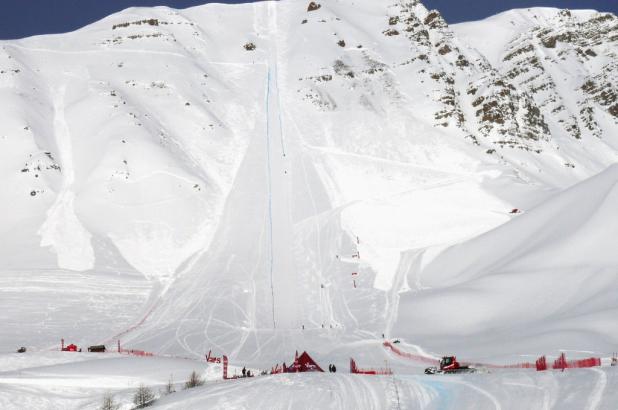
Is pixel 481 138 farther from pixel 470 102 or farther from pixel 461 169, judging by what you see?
pixel 461 169

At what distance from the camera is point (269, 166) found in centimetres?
6025

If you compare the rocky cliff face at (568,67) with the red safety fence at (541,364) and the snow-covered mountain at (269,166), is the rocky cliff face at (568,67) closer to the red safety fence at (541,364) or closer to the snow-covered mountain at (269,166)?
the snow-covered mountain at (269,166)

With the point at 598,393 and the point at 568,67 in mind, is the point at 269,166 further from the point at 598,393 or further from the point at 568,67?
the point at 568,67

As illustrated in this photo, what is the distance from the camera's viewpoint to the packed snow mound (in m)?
22.7

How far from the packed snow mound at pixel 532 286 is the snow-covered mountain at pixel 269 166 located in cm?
37

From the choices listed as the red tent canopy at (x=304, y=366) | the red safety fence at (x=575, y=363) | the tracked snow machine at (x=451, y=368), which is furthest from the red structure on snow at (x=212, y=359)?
the red safety fence at (x=575, y=363)

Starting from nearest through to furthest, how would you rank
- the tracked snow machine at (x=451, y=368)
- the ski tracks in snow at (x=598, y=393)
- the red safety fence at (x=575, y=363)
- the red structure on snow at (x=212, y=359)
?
the ski tracks in snow at (x=598, y=393), the red safety fence at (x=575, y=363), the tracked snow machine at (x=451, y=368), the red structure on snow at (x=212, y=359)

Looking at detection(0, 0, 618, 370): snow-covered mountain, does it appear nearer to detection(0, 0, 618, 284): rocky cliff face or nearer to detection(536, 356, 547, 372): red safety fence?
detection(0, 0, 618, 284): rocky cliff face

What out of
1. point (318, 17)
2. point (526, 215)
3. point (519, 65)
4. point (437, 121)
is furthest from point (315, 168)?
point (519, 65)

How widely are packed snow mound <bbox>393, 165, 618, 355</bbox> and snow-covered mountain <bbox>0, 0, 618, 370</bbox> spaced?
0.37m

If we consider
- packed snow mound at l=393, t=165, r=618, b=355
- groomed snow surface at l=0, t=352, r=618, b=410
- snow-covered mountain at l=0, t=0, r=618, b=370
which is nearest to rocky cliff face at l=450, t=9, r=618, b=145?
snow-covered mountain at l=0, t=0, r=618, b=370

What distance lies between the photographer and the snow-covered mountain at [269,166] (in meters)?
33.7

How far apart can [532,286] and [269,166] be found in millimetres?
35845

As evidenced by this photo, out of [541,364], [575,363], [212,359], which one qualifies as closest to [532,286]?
[541,364]
